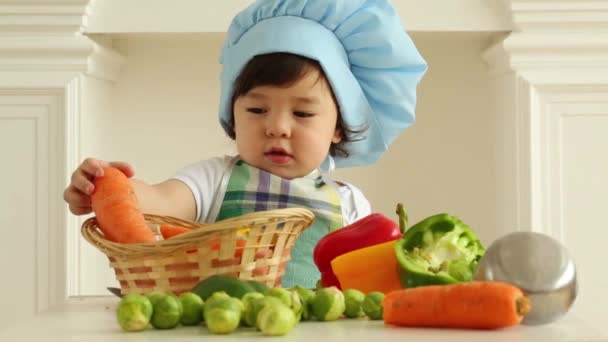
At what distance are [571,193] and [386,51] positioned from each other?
0.77 meters

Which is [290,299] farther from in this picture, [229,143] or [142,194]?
[229,143]

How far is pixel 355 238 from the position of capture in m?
1.29

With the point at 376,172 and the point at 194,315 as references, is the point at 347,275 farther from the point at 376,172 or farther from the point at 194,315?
the point at 376,172

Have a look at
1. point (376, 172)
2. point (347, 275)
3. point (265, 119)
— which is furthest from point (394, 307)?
point (376, 172)

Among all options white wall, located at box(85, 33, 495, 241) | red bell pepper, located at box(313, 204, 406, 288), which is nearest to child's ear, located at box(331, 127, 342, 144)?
red bell pepper, located at box(313, 204, 406, 288)

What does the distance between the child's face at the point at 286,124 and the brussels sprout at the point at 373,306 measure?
0.64m

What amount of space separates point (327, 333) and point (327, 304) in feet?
0.22

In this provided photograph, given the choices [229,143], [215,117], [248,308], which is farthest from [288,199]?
[215,117]

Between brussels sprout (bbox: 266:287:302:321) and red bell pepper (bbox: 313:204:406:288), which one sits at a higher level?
red bell pepper (bbox: 313:204:406:288)

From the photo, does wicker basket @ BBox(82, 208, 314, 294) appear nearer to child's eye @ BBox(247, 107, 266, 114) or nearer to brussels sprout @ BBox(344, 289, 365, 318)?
brussels sprout @ BBox(344, 289, 365, 318)

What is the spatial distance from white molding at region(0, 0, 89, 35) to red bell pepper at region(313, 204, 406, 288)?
1.10m

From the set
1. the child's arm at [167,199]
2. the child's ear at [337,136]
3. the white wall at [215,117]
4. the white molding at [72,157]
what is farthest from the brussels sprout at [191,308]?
the white wall at [215,117]

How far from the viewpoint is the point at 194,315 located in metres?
0.95

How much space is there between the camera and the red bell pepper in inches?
50.2
